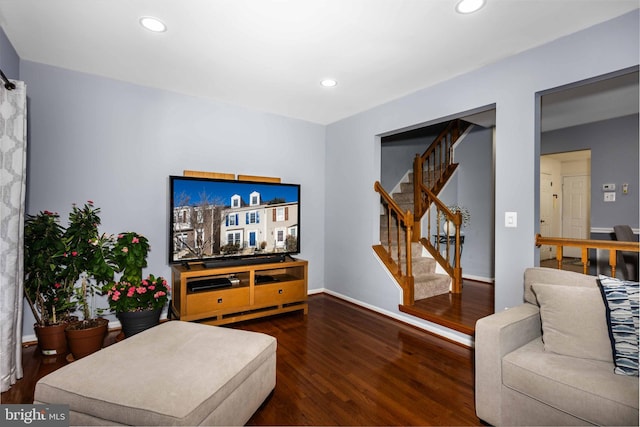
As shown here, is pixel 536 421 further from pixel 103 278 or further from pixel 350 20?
pixel 103 278

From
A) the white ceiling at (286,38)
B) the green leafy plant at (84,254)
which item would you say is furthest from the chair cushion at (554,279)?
the green leafy plant at (84,254)

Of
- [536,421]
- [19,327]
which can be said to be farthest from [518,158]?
[19,327]

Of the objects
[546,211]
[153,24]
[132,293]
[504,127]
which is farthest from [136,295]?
[546,211]

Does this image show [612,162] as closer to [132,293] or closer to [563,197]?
[563,197]

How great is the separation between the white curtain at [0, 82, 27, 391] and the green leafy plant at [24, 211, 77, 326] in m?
0.24

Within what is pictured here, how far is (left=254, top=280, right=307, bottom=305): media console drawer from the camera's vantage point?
3.35 meters

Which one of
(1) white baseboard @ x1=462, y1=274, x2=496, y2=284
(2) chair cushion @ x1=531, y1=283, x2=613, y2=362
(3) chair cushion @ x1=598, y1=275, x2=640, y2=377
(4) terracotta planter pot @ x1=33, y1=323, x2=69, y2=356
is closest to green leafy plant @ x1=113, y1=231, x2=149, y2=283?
(4) terracotta planter pot @ x1=33, y1=323, x2=69, y2=356

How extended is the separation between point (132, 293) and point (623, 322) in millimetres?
3257

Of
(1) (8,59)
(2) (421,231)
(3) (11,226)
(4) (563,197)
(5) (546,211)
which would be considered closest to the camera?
(3) (11,226)

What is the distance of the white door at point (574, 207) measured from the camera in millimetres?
6207

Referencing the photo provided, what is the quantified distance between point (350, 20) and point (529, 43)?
1.36 meters

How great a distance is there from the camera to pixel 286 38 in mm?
2316

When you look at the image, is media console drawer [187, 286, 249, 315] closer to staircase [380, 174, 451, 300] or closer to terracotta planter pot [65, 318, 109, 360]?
terracotta planter pot [65, 318, 109, 360]

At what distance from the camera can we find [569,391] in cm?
143
